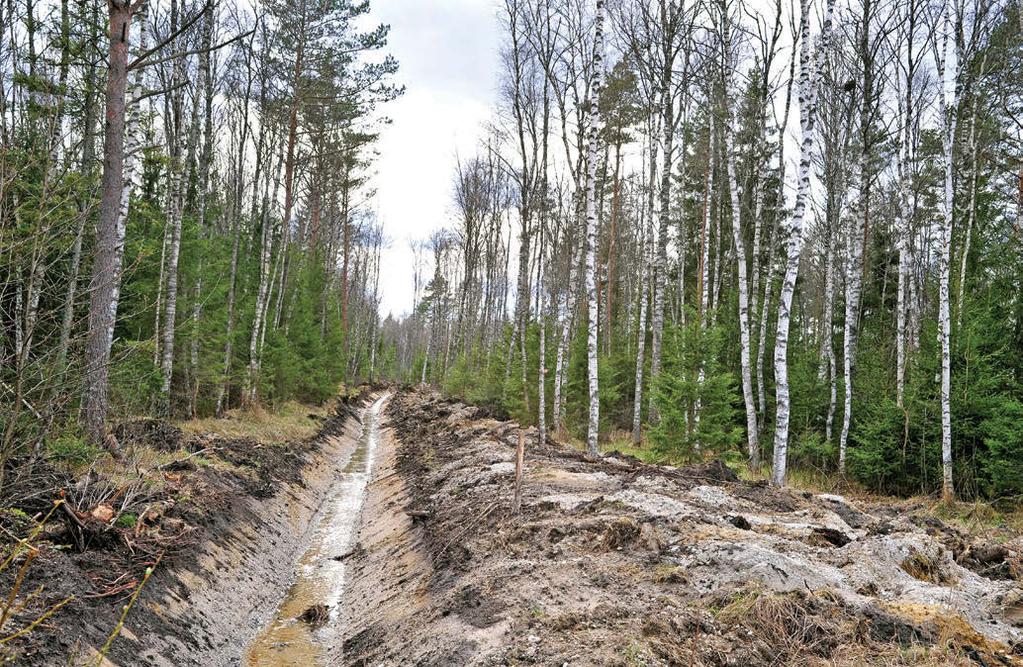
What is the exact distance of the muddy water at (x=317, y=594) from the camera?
647 centimetres

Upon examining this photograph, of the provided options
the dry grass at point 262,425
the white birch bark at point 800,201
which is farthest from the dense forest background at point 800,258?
the dry grass at point 262,425

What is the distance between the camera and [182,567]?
266 inches

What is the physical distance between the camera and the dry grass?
1367 cm

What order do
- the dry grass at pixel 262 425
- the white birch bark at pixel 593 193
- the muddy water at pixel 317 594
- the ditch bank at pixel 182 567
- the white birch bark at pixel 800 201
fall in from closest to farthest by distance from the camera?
1. the ditch bank at pixel 182 567
2. the muddy water at pixel 317 594
3. the white birch bark at pixel 800 201
4. the white birch bark at pixel 593 193
5. the dry grass at pixel 262 425

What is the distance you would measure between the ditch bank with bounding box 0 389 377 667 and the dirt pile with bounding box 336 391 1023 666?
4.54ft

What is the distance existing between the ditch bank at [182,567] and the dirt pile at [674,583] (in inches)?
54.4

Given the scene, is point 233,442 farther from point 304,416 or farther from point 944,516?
point 944,516

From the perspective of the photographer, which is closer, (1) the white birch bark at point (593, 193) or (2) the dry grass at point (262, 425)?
(1) the white birch bark at point (593, 193)

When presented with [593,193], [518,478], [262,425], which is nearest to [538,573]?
[518,478]

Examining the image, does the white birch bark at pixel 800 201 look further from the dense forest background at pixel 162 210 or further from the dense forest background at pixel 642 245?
the dense forest background at pixel 162 210

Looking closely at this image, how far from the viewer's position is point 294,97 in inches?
687

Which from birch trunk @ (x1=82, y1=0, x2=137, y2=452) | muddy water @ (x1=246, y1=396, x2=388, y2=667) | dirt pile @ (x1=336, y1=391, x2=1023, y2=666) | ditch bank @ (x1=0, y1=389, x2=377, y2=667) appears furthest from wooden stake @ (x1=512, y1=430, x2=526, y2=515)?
birch trunk @ (x1=82, y1=0, x2=137, y2=452)

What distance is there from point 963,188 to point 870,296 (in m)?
4.51

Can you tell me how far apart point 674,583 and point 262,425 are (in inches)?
520
